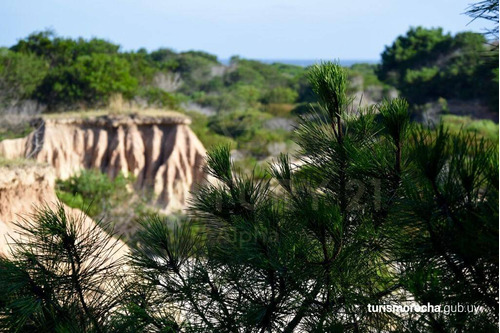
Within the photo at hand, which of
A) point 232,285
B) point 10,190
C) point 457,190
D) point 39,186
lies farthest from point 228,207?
point 39,186

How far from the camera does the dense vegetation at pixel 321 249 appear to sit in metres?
2.13

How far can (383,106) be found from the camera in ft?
9.08

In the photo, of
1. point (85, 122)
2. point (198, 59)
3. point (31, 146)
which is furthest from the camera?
point (198, 59)

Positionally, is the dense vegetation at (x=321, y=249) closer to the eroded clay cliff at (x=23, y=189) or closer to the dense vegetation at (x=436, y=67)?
the eroded clay cliff at (x=23, y=189)

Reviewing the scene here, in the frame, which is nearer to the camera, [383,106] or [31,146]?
[383,106]

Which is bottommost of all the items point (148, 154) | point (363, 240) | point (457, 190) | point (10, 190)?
point (148, 154)

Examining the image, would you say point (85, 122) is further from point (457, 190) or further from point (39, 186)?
point (457, 190)

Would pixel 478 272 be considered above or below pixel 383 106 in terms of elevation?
below

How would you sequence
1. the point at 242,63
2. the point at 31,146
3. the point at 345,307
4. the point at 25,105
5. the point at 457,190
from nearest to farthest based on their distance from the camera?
the point at 457,190 → the point at 345,307 → the point at 31,146 → the point at 25,105 → the point at 242,63

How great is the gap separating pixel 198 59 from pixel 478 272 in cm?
5593

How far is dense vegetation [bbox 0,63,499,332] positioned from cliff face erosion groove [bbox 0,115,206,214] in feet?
51.9

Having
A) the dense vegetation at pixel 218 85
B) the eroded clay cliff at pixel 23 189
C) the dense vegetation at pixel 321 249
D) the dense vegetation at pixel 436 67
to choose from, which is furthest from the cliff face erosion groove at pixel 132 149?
the dense vegetation at pixel 436 67

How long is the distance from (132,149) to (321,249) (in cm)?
1780

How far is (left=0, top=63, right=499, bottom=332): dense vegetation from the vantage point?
2.13 meters
